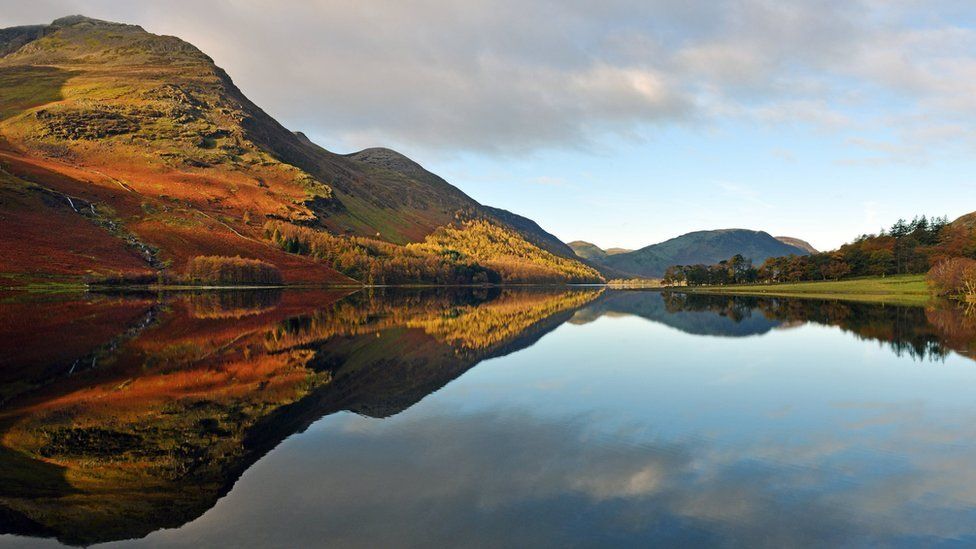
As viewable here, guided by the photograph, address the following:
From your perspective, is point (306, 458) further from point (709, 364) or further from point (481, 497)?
point (709, 364)

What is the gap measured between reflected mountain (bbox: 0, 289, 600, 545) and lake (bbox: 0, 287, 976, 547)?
97 mm

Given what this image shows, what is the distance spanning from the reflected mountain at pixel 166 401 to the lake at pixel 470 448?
0.10 meters

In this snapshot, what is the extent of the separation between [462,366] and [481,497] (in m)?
20.8

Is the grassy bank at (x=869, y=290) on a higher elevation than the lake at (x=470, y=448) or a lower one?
higher

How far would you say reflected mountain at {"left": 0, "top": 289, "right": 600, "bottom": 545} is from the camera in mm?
12125

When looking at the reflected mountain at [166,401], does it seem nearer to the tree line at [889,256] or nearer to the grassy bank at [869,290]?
the grassy bank at [869,290]

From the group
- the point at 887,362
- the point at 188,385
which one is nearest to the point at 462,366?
the point at 188,385

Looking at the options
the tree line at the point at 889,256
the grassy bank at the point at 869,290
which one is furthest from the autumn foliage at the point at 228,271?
the tree line at the point at 889,256

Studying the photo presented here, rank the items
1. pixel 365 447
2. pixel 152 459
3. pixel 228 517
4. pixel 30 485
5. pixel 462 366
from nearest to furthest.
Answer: pixel 228 517, pixel 30 485, pixel 152 459, pixel 365 447, pixel 462 366

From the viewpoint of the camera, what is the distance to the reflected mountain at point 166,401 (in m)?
12.1

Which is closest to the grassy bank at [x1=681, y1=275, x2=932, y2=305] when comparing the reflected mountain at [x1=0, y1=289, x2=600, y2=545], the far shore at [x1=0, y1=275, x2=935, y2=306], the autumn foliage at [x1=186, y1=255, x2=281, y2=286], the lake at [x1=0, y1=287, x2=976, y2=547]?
the far shore at [x1=0, y1=275, x2=935, y2=306]

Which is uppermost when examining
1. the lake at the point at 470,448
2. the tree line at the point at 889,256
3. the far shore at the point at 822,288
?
the tree line at the point at 889,256

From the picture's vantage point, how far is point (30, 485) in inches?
497

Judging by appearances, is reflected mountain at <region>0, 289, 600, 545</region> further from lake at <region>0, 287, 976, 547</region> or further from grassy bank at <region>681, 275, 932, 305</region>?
grassy bank at <region>681, 275, 932, 305</region>
